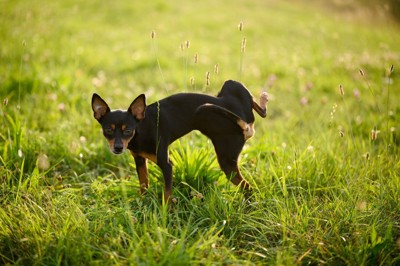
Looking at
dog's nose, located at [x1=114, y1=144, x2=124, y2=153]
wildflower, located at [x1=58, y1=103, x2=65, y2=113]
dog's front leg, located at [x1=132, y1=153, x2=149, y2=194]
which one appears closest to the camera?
dog's nose, located at [x1=114, y1=144, x2=124, y2=153]

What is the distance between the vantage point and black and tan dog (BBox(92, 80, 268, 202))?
10.3ft

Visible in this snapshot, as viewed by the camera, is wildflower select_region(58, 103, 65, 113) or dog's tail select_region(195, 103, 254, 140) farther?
wildflower select_region(58, 103, 65, 113)

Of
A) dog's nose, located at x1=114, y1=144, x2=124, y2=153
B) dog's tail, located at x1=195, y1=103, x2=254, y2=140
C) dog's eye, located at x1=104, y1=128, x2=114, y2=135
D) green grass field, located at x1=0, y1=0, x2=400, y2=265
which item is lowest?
green grass field, located at x1=0, y1=0, x2=400, y2=265

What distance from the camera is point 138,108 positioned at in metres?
3.17

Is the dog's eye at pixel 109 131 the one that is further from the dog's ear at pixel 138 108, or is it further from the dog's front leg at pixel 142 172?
the dog's front leg at pixel 142 172

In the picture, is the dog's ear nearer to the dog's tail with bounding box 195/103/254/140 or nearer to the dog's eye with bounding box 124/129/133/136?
the dog's eye with bounding box 124/129/133/136

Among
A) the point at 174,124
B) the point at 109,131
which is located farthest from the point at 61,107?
the point at 174,124

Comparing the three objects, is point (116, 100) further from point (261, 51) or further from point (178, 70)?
point (261, 51)

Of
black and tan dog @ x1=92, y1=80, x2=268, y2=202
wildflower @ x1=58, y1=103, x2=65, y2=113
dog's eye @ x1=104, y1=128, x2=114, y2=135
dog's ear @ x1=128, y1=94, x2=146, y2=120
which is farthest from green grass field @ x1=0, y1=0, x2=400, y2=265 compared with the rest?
dog's ear @ x1=128, y1=94, x2=146, y2=120

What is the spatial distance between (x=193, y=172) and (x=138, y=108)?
29.4 inches

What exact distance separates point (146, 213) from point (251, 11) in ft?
38.9

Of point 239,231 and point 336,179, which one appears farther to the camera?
point 336,179

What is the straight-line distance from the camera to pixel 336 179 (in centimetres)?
378

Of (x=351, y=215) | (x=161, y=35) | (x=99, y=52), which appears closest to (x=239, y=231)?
(x=351, y=215)
